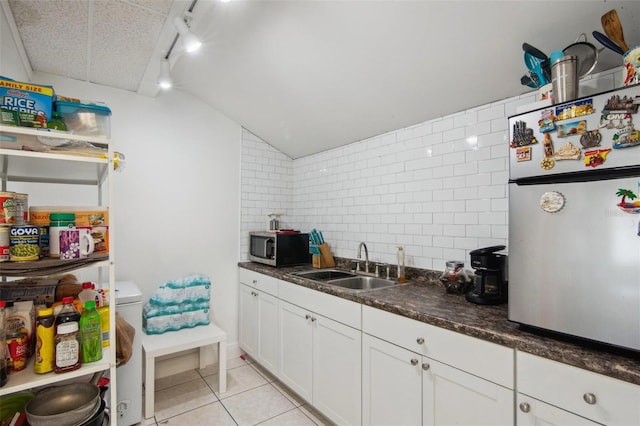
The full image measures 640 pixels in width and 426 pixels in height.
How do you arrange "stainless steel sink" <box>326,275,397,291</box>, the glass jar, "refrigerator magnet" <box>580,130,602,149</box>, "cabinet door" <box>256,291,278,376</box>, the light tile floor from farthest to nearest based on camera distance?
"cabinet door" <box>256,291,278,376</box> < "stainless steel sink" <box>326,275,397,291</box> < the light tile floor < the glass jar < "refrigerator magnet" <box>580,130,602,149</box>

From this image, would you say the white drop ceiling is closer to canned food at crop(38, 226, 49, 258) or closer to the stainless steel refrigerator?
the stainless steel refrigerator

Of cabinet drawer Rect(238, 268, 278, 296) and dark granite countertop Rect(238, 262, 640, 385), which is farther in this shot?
cabinet drawer Rect(238, 268, 278, 296)

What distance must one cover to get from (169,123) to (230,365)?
2398 mm

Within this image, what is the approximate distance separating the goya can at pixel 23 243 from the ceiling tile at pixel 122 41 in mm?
1314

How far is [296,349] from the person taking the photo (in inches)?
91.8

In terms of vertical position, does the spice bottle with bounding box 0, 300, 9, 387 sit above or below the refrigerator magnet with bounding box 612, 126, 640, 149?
below

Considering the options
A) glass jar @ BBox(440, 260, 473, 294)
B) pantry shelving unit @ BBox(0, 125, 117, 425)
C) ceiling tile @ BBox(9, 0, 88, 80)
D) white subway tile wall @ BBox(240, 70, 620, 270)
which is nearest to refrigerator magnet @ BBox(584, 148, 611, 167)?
white subway tile wall @ BBox(240, 70, 620, 270)

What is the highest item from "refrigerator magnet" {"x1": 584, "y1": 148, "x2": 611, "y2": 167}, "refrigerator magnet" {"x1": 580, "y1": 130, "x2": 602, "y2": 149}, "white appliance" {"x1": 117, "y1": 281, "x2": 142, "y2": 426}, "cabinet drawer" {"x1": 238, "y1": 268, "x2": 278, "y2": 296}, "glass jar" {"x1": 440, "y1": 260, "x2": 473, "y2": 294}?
"refrigerator magnet" {"x1": 580, "y1": 130, "x2": 602, "y2": 149}

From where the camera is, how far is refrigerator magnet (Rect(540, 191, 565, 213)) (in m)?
1.09

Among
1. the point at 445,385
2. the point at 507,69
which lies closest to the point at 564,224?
the point at 445,385

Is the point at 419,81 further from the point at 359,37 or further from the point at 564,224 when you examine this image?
the point at 564,224

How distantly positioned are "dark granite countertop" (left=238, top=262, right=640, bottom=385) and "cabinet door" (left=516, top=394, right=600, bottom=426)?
0.58ft

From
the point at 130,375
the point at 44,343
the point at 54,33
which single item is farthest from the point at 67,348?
the point at 54,33

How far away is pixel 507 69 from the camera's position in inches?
66.4
